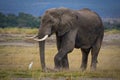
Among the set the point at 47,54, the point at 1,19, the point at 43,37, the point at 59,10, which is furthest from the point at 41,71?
the point at 1,19

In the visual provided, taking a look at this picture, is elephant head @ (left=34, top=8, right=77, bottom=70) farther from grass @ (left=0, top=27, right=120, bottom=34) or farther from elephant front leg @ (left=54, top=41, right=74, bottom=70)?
grass @ (left=0, top=27, right=120, bottom=34)

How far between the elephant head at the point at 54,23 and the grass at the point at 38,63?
2.91 ft

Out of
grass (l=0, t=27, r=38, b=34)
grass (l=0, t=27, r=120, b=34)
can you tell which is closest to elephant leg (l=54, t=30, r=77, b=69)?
grass (l=0, t=27, r=120, b=34)

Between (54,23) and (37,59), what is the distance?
512 centimetres

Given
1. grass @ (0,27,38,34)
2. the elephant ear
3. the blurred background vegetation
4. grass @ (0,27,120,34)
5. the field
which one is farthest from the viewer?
the blurred background vegetation

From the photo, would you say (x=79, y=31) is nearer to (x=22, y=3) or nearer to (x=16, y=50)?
(x=16, y=50)

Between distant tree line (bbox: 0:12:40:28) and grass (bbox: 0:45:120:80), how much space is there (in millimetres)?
3296

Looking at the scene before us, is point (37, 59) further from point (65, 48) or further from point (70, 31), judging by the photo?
point (65, 48)

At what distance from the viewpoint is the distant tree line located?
30969mm

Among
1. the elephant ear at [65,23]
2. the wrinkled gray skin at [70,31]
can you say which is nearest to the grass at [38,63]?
the wrinkled gray skin at [70,31]

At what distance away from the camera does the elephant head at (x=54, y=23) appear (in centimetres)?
1719

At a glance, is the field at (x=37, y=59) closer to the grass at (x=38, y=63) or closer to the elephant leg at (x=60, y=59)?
the grass at (x=38, y=63)

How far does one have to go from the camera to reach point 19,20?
104 ft

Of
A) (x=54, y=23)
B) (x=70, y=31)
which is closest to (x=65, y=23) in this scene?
(x=70, y=31)
